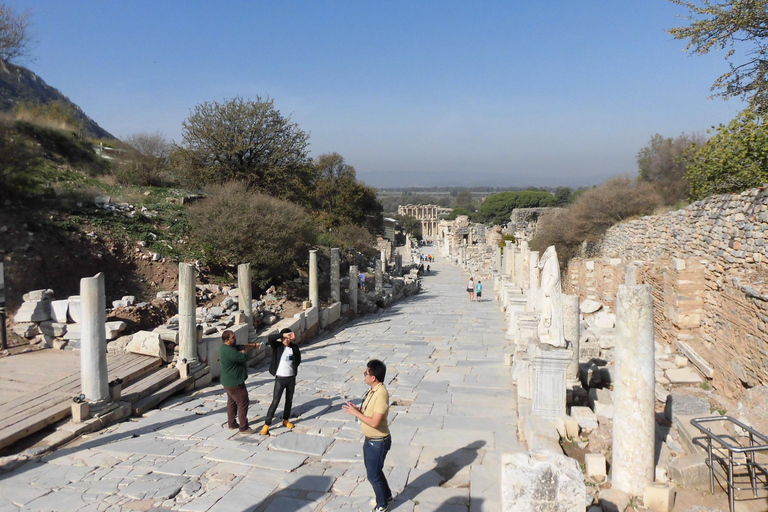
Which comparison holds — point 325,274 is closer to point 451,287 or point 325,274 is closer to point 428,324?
point 428,324

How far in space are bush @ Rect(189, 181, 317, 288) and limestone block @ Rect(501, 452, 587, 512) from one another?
12.9 metres

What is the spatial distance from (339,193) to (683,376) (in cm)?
3580

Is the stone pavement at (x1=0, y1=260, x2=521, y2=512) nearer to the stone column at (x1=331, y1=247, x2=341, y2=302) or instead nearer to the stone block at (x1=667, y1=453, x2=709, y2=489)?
the stone block at (x1=667, y1=453, x2=709, y2=489)

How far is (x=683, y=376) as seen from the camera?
376 inches

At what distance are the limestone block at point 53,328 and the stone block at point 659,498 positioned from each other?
1022 centimetres

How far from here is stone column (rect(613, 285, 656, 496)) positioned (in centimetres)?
489

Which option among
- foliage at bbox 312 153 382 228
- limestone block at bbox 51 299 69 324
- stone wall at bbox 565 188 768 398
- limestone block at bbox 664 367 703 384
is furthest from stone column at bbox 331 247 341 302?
foliage at bbox 312 153 382 228

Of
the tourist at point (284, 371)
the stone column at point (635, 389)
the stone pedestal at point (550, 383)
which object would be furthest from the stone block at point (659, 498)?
the tourist at point (284, 371)

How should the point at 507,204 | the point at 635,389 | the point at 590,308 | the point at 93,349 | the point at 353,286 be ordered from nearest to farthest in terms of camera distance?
the point at 635,389 → the point at 93,349 → the point at 590,308 → the point at 353,286 → the point at 507,204

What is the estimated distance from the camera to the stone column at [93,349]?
22.4ft

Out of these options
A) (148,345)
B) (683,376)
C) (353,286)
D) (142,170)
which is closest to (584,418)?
(683,376)

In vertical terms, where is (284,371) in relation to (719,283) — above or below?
below

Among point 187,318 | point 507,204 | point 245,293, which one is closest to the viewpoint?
point 187,318

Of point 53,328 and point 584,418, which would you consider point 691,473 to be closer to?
point 584,418
